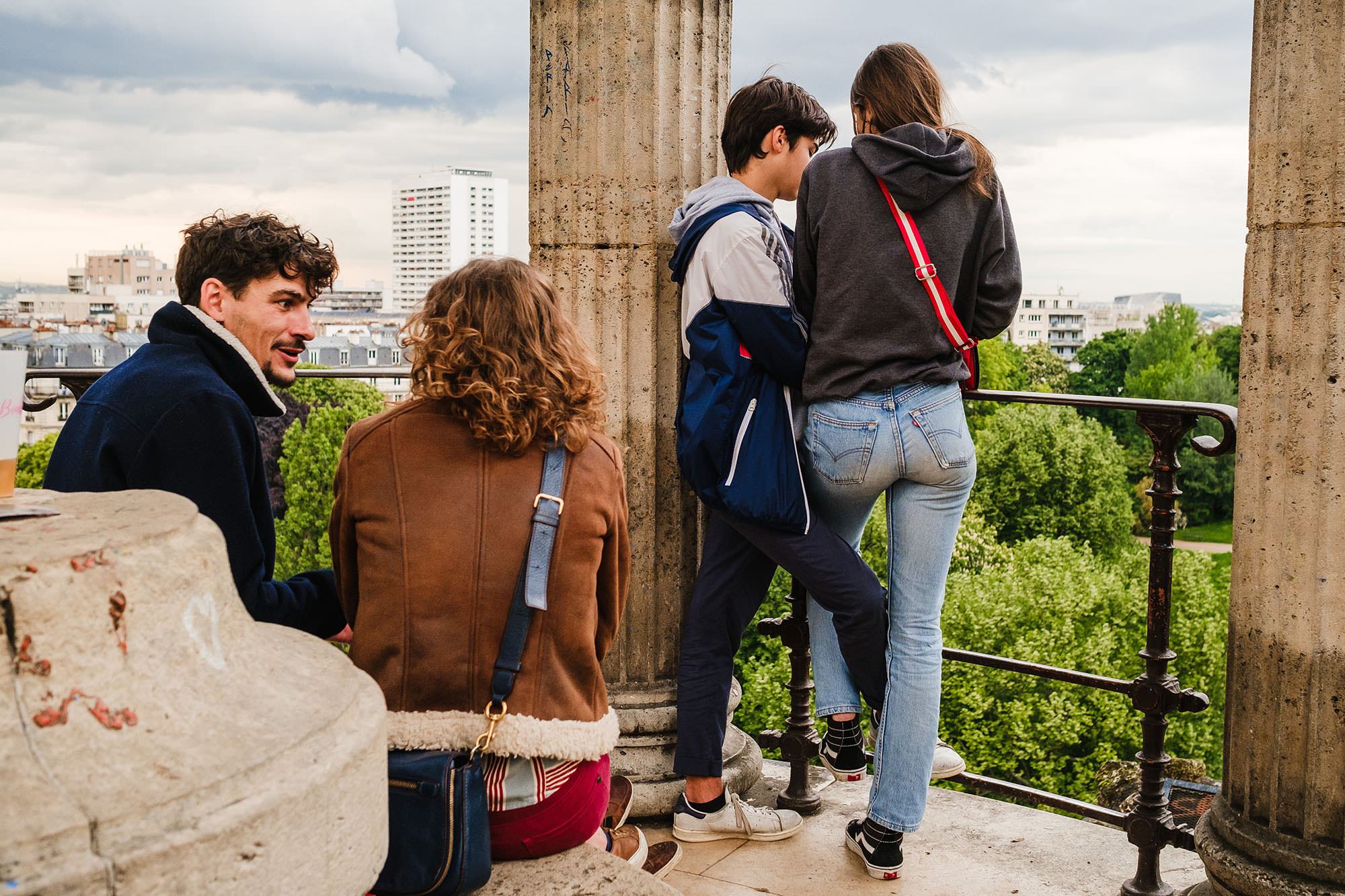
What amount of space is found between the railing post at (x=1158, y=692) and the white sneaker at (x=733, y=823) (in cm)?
82

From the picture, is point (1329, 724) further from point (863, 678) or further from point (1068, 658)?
point (1068, 658)

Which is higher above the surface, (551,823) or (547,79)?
(547,79)

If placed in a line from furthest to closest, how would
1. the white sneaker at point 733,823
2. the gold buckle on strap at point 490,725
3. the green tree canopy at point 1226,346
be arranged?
the green tree canopy at point 1226,346
the white sneaker at point 733,823
the gold buckle on strap at point 490,725

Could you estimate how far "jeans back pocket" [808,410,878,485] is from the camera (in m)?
2.62

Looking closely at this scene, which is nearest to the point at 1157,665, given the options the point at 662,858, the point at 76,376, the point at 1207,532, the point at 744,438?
the point at 744,438

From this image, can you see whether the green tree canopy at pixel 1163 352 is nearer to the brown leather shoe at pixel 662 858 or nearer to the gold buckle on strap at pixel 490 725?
the brown leather shoe at pixel 662 858

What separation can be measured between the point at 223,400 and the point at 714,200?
1.17 m

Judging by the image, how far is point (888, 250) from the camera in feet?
8.43

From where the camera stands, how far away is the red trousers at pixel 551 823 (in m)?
1.93

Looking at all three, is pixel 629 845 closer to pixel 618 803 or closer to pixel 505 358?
pixel 618 803

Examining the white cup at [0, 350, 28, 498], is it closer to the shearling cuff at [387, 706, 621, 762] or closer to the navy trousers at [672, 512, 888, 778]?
the shearling cuff at [387, 706, 621, 762]

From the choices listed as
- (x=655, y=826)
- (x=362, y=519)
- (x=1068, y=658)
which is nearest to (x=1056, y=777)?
(x=1068, y=658)

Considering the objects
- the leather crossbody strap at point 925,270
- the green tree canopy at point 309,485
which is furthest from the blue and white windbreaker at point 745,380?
the green tree canopy at point 309,485

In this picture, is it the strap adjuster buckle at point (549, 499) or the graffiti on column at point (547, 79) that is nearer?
the strap adjuster buckle at point (549, 499)
